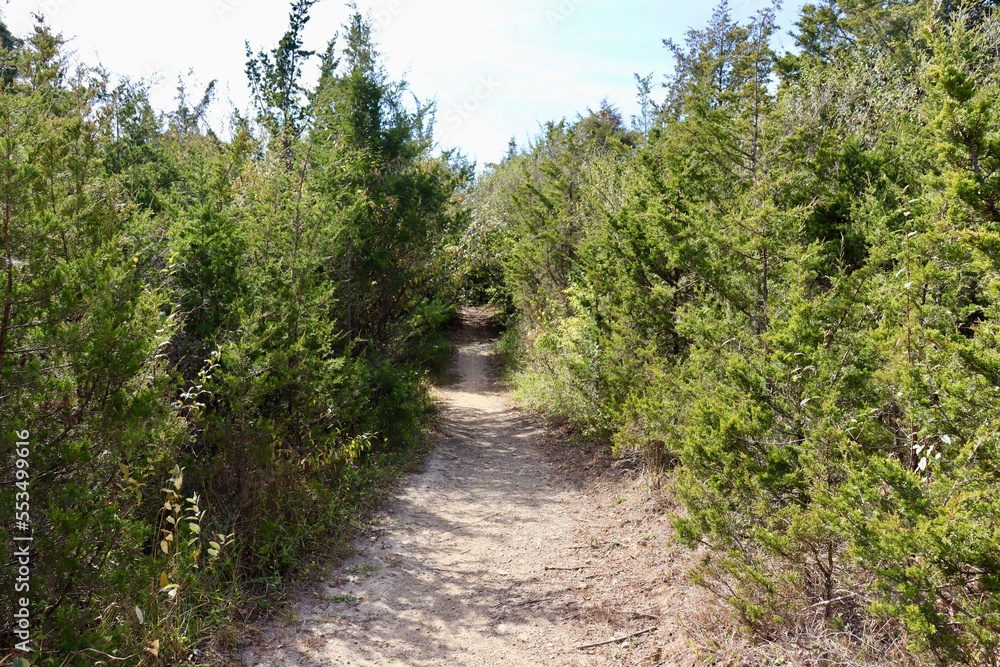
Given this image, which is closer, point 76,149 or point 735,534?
point 76,149

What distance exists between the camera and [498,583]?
528cm

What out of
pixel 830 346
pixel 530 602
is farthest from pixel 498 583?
pixel 830 346

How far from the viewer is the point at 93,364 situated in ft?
9.94

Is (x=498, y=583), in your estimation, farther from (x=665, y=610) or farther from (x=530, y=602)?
(x=665, y=610)

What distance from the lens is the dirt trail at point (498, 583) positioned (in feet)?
13.9

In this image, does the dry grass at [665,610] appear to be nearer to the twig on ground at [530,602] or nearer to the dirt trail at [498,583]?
the dirt trail at [498,583]

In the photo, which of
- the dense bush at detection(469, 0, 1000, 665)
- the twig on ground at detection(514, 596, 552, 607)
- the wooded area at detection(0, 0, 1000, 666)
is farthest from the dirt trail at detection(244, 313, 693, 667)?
the dense bush at detection(469, 0, 1000, 665)

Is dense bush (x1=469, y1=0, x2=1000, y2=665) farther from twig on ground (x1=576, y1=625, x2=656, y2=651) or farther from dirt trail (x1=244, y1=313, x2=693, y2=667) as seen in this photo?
dirt trail (x1=244, y1=313, x2=693, y2=667)

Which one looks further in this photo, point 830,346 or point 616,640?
point 616,640

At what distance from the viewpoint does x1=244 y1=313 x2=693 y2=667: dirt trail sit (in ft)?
13.9

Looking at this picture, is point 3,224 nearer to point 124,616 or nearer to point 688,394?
point 124,616

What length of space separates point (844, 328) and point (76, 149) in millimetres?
4489

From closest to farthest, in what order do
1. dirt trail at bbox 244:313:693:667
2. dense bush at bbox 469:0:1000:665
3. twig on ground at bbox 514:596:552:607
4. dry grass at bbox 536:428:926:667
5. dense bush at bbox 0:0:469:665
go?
dense bush at bbox 469:0:1000:665, dense bush at bbox 0:0:469:665, dry grass at bbox 536:428:926:667, dirt trail at bbox 244:313:693:667, twig on ground at bbox 514:596:552:607

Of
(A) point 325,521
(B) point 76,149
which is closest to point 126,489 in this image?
(B) point 76,149
